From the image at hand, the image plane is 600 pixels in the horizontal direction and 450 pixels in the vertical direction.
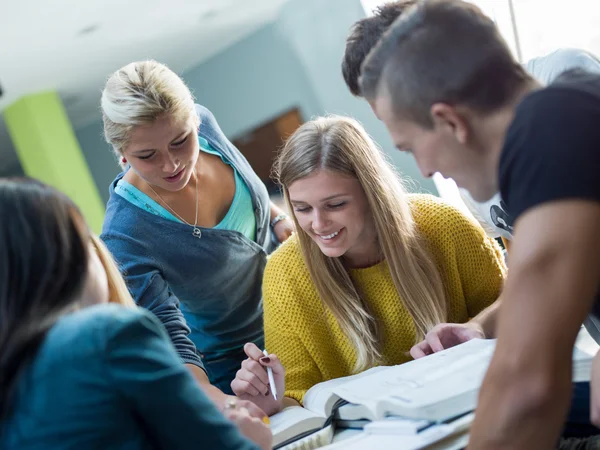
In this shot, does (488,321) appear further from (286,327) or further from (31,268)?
(31,268)

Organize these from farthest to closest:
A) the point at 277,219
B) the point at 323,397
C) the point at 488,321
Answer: the point at 277,219 → the point at 488,321 → the point at 323,397

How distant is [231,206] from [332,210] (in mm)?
376

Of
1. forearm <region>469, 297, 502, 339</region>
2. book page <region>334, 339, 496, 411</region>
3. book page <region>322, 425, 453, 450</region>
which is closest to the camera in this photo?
book page <region>322, 425, 453, 450</region>

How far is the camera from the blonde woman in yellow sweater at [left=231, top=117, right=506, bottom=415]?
1793mm

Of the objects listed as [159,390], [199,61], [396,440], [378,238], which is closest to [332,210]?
[378,238]

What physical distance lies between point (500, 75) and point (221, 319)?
4.28 ft

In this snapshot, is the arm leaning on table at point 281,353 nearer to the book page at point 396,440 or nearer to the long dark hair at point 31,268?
the book page at point 396,440

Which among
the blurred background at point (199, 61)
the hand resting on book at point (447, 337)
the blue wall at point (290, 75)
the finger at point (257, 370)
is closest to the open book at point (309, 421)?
the finger at point (257, 370)

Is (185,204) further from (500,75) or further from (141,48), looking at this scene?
(141,48)

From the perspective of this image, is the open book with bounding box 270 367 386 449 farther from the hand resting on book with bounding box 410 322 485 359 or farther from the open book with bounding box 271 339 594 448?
the hand resting on book with bounding box 410 322 485 359

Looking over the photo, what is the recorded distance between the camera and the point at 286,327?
181 centimetres

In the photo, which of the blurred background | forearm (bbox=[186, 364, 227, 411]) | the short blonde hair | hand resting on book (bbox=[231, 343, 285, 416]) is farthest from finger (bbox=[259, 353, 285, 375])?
the blurred background

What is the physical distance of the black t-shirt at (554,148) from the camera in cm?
77

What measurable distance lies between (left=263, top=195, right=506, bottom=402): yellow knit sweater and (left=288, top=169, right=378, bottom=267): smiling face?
0.10 m
